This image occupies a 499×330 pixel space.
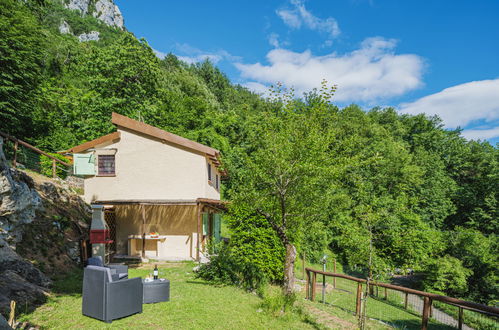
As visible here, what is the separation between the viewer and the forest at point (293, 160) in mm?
8523

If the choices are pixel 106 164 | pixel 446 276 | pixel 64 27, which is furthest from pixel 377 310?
pixel 64 27

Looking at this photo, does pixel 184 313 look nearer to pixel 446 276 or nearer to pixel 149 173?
pixel 149 173

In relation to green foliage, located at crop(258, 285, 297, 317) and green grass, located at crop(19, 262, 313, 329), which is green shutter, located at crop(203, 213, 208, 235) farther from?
green foliage, located at crop(258, 285, 297, 317)

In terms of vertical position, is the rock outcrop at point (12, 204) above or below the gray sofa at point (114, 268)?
above

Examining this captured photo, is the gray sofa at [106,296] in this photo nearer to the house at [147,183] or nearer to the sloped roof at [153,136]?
the house at [147,183]

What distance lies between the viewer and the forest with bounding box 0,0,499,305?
8523mm

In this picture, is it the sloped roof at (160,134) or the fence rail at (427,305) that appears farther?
the sloped roof at (160,134)

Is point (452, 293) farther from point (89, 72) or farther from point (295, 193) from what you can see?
point (89, 72)

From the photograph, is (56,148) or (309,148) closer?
(309,148)

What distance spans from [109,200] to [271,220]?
8.88m

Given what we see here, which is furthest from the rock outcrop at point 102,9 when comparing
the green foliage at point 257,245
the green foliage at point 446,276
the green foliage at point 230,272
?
the green foliage at point 446,276

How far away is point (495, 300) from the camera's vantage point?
61.2 feet

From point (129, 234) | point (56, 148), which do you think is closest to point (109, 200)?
point (129, 234)

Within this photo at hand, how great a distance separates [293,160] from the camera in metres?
8.12
